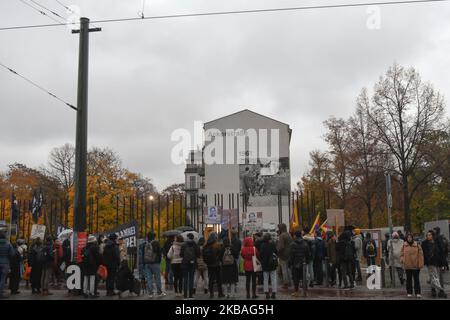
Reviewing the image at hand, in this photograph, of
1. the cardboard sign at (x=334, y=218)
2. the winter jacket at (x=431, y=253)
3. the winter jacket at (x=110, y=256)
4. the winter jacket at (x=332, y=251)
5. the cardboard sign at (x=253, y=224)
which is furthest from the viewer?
the cardboard sign at (x=253, y=224)

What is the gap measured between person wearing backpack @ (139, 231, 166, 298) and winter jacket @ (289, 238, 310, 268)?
3929mm

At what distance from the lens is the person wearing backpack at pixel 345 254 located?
52.6 feet

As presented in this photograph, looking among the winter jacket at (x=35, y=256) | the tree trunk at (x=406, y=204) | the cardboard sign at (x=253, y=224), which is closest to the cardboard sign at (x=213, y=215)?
the cardboard sign at (x=253, y=224)

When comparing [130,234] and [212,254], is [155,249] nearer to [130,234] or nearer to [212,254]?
[212,254]

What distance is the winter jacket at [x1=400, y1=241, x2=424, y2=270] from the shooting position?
14.4m

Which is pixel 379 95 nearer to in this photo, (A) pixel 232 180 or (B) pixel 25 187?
(A) pixel 232 180

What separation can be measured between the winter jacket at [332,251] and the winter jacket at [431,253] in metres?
2.90

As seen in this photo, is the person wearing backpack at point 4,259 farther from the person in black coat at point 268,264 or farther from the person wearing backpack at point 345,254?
the person wearing backpack at point 345,254

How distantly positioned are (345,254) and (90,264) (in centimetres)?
780

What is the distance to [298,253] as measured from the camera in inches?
579

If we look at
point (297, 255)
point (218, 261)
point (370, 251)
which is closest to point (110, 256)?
point (218, 261)

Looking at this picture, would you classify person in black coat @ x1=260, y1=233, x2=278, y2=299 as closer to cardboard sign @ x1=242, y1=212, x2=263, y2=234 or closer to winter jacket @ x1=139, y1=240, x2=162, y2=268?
winter jacket @ x1=139, y1=240, x2=162, y2=268

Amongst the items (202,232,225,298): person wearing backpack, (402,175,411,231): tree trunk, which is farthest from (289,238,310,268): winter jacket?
(402,175,411,231): tree trunk

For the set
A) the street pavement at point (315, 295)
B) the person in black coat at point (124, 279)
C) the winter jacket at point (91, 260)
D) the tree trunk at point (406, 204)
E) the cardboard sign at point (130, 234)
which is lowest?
the street pavement at point (315, 295)
